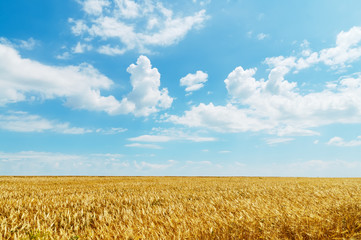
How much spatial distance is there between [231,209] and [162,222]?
1656 mm

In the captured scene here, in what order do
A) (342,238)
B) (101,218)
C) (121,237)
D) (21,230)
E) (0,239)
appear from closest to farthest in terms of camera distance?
(342,238) < (0,239) < (121,237) < (21,230) < (101,218)

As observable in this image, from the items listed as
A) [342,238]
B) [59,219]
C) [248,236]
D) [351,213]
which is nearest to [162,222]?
[248,236]

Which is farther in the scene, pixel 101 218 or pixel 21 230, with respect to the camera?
pixel 101 218

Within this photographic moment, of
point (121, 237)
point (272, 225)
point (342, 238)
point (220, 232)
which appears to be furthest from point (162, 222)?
point (342, 238)

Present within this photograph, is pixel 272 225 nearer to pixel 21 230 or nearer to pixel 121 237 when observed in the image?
pixel 121 237

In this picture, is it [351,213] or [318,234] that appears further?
[351,213]

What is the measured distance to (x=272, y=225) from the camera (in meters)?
3.70

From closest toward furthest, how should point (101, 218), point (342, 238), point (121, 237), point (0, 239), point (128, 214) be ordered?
point (342, 238) → point (0, 239) → point (121, 237) → point (101, 218) → point (128, 214)

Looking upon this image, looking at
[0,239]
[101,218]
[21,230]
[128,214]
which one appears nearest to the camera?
[0,239]

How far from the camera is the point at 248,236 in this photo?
3463 millimetres

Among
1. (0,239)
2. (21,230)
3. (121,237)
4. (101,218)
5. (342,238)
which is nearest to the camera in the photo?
(342,238)

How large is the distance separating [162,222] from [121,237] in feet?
2.84

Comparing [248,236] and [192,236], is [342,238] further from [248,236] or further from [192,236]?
[192,236]

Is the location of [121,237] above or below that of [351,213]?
below
